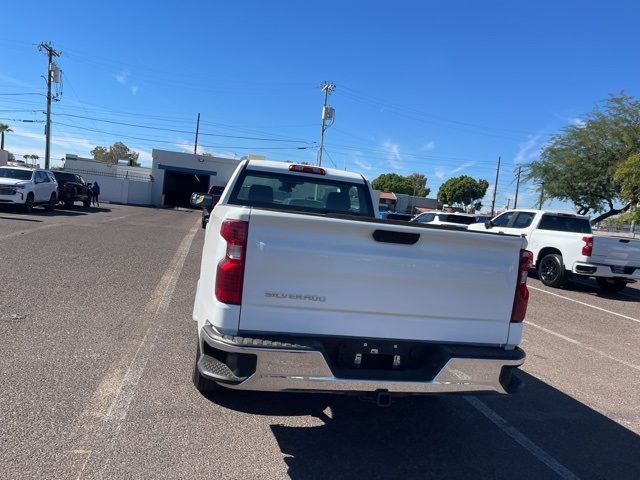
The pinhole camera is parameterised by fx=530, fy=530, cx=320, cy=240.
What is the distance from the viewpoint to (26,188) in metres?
19.8

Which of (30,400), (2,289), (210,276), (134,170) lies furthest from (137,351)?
(134,170)

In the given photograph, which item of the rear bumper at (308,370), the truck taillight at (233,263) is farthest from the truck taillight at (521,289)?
the truck taillight at (233,263)

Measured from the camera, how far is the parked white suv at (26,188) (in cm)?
1942

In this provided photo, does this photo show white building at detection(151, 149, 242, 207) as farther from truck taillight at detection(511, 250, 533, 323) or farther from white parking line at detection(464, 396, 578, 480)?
truck taillight at detection(511, 250, 533, 323)

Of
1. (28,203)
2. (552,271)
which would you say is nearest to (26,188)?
(28,203)

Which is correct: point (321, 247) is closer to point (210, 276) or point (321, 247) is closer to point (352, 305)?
point (352, 305)

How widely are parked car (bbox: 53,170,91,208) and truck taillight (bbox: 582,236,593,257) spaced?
23.0 meters

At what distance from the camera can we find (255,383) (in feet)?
10.5

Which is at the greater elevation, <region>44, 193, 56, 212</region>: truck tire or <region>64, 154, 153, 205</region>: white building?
<region>64, 154, 153, 205</region>: white building

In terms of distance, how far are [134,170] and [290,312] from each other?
46739mm

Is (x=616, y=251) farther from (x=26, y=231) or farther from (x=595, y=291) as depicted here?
(x=26, y=231)

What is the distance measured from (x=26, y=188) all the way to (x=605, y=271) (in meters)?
19.3

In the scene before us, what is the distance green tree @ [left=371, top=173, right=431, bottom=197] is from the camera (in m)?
107

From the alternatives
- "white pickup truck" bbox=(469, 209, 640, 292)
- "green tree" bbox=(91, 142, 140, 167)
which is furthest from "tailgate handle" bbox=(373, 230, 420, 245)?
"green tree" bbox=(91, 142, 140, 167)
